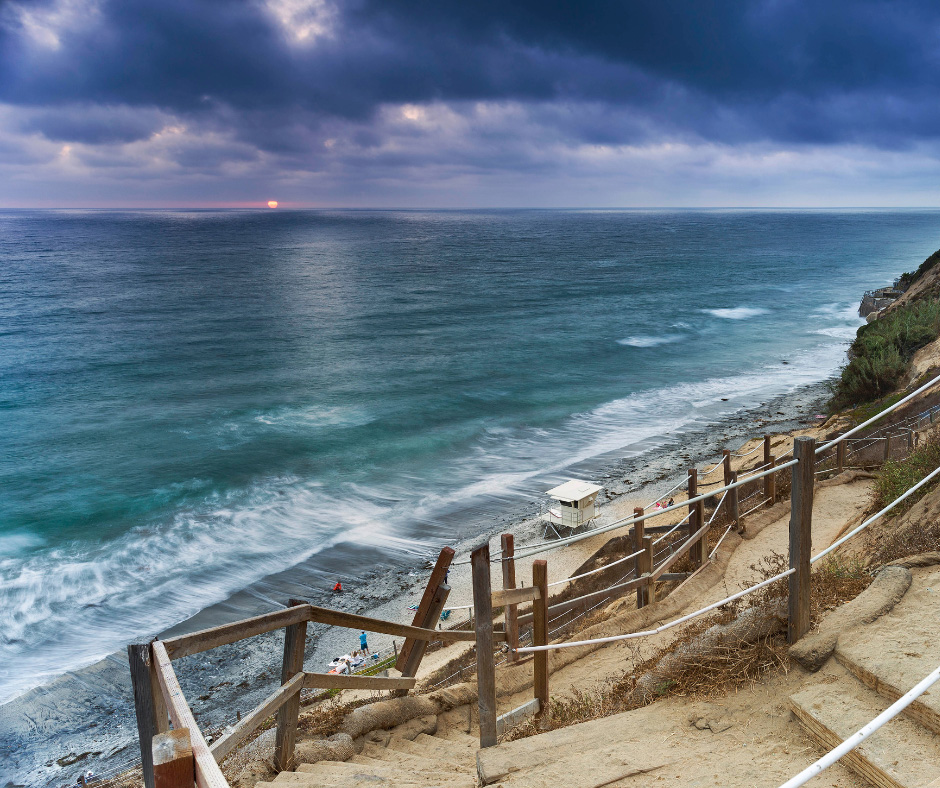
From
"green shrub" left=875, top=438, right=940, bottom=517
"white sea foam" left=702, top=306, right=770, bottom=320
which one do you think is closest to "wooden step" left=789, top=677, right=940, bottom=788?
"green shrub" left=875, top=438, right=940, bottom=517

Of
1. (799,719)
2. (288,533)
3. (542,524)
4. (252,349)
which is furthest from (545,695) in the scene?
(252,349)

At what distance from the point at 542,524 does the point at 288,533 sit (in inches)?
348

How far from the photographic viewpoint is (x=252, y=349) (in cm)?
5494

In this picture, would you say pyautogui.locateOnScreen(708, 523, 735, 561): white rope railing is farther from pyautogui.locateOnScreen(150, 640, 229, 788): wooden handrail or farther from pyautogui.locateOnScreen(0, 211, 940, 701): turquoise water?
pyautogui.locateOnScreen(0, 211, 940, 701): turquoise water

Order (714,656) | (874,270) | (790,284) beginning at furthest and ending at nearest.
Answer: (874,270), (790,284), (714,656)

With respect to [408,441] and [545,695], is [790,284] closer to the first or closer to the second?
[408,441]

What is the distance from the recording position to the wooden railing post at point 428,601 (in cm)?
507

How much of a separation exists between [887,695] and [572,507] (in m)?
18.4

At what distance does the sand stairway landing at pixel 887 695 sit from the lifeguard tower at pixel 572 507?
1725 cm

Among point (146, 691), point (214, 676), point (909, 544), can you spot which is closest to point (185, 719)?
point (146, 691)

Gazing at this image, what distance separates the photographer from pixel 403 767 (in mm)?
4895

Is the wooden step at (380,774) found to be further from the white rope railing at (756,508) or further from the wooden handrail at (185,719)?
the white rope railing at (756,508)

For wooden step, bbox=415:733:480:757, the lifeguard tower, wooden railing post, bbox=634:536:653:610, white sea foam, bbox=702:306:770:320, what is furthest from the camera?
white sea foam, bbox=702:306:770:320

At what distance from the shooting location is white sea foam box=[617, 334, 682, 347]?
178 ft
